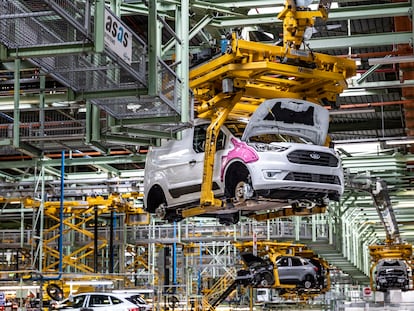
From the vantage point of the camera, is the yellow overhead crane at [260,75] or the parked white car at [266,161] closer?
the yellow overhead crane at [260,75]

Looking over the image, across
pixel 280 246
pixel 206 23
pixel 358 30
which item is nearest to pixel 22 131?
pixel 206 23

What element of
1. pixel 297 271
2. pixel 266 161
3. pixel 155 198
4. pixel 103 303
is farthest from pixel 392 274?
pixel 266 161

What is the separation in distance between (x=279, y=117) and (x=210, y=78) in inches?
50.9

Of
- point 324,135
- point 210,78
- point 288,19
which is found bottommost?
point 324,135

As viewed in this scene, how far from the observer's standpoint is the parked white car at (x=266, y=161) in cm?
1262

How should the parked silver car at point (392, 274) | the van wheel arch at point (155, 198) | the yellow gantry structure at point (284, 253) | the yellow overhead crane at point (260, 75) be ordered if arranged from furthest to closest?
1. the parked silver car at point (392, 274)
2. the yellow gantry structure at point (284, 253)
3. the van wheel arch at point (155, 198)
4. the yellow overhead crane at point (260, 75)

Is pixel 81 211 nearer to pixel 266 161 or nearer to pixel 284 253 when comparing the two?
pixel 284 253

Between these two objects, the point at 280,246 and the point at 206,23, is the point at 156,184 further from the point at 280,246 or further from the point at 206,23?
the point at 280,246

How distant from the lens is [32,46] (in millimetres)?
9031

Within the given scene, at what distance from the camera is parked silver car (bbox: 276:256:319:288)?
103 feet

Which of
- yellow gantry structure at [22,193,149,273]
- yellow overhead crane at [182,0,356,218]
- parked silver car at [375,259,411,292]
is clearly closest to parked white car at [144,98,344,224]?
yellow overhead crane at [182,0,356,218]

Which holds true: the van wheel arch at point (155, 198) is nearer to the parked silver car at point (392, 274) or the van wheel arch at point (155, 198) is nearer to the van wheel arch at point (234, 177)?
the van wheel arch at point (234, 177)

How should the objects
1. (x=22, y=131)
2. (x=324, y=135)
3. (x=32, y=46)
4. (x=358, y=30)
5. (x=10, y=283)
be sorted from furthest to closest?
(x=358, y=30)
(x=10, y=283)
(x=22, y=131)
(x=324, y=135)
(x=32, y=46)

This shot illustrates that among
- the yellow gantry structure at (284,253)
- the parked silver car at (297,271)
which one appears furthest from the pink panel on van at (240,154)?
the parked silver car at (297,271)
